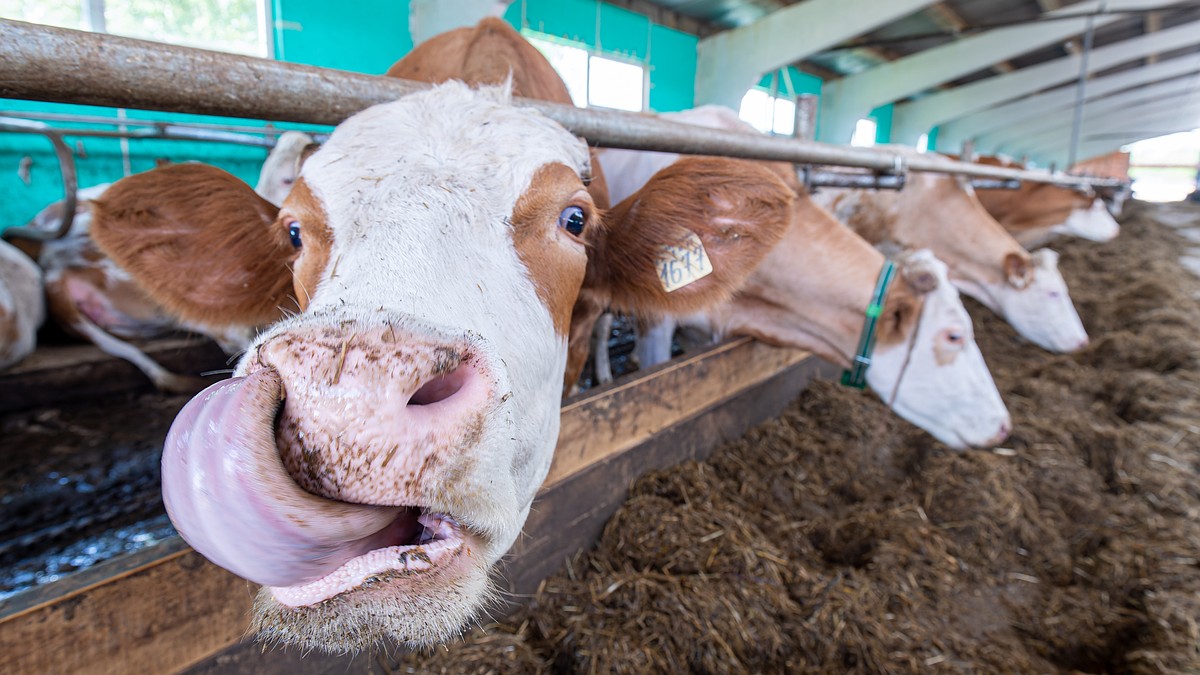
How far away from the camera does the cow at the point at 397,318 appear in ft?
2.18

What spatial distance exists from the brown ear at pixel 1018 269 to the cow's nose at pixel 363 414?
15.6 ft

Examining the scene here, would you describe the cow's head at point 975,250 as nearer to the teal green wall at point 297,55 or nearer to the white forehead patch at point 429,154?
the white forehead patch at point 429,154

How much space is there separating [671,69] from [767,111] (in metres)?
3.84

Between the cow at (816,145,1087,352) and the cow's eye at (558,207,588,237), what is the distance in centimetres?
341

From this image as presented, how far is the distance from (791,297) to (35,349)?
4.72m

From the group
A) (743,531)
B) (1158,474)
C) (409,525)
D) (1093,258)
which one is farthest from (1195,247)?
(409,525)

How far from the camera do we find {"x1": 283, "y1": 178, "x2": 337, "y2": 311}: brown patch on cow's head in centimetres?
116

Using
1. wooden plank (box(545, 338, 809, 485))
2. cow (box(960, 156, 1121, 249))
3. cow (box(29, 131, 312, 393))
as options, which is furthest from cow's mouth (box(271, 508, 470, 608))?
cow (box(960, 156, 1121, 249))

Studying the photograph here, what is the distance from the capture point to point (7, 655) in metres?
0.96

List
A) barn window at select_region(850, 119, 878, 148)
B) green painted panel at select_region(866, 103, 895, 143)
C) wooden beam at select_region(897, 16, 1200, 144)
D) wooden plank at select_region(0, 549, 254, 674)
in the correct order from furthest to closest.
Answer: green painted panel at select_region(866, 103, 895, 143) → barn window at select_region(850, 119, 878, 148) → wooden beam at select_region(897, 16, 1200, 144) → wooden plank at select_region(0, 549, 254, 674)

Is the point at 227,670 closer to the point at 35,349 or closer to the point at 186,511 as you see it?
the point at 186,511

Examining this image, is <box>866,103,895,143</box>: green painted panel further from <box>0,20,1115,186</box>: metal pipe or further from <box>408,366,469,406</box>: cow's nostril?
<box>408,366,469,406</box>: cow's nostril

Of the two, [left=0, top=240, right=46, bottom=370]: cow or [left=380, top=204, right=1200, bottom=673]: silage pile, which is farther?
[left=0, top=240, right=46, bottom=370]: cow

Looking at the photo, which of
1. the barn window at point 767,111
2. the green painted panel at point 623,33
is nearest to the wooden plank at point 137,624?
the green painted panel at point 623,33
